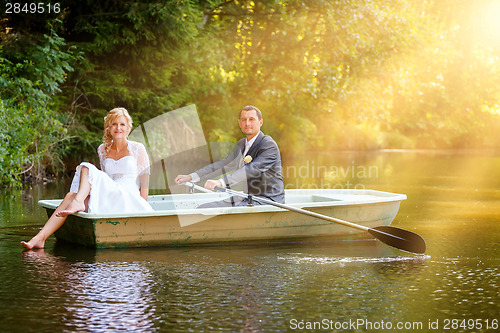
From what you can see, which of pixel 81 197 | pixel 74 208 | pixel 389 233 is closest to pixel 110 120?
pixel 81 197

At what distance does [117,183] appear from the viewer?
747cm

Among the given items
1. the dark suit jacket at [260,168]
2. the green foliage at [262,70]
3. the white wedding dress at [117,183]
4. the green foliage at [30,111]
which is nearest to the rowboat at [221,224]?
the white wedding dress at [117,183]

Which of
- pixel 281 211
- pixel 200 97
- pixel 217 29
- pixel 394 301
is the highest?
pixel 217 29

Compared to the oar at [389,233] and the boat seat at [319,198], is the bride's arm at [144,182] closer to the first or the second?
the oar at [389,233]

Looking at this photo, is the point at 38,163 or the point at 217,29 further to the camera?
the point at 217,29

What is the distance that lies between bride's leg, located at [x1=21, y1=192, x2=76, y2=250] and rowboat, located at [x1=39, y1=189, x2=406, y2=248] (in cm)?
16

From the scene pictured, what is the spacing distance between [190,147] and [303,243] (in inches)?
514

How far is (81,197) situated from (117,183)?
0.44 meters

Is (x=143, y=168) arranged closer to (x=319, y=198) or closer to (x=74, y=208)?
(x=74, y=208)

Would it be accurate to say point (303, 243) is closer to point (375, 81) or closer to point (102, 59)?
point (102, 59)

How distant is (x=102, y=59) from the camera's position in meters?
18.5

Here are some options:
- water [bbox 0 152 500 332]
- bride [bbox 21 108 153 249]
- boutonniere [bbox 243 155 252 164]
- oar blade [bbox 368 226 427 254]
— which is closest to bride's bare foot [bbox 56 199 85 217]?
bride [bbox 21 108 153 249]

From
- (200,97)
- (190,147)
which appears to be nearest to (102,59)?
(190,147)

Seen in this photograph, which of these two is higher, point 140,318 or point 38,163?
point 38,163
